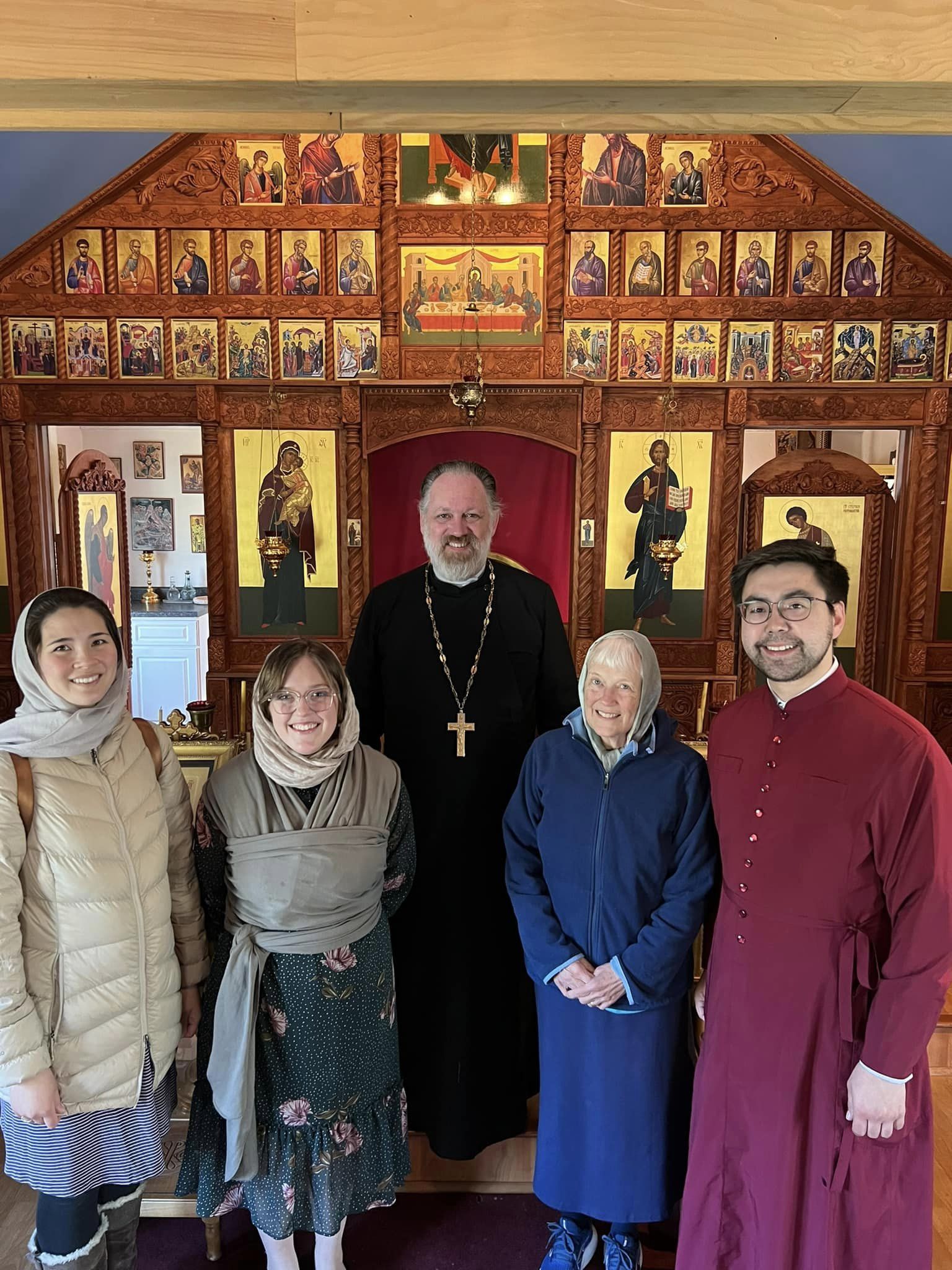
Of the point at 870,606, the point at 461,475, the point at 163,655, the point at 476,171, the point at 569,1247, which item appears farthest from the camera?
the point at 163,655

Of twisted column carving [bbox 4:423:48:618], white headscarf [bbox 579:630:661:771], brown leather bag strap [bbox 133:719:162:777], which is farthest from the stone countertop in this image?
white headscarf [bbox 579:630:661:771]

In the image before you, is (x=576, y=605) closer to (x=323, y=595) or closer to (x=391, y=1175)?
(x=323, y=595)

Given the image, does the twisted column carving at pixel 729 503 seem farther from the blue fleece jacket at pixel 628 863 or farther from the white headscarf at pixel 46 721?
the white headscarf at pixel 46 721

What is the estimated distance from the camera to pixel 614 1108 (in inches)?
77.0

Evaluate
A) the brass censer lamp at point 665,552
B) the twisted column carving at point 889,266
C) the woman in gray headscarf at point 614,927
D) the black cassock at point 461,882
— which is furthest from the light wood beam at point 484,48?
the twisted column carving at point 889,266

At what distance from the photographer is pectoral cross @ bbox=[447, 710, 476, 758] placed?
2.31 m

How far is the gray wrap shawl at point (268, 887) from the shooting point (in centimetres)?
184

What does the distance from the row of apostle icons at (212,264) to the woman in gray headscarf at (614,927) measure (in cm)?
515

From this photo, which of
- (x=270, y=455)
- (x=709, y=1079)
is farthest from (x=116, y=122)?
(x=270, y=455)

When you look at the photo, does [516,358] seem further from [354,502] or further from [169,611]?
[169,611]

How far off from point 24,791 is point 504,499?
5180 mm

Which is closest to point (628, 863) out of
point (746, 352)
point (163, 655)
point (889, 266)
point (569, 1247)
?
point (569, 1247)

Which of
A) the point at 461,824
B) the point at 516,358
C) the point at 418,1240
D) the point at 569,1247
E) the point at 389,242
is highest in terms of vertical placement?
the point at 389,242

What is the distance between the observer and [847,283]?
6168 millimetres
